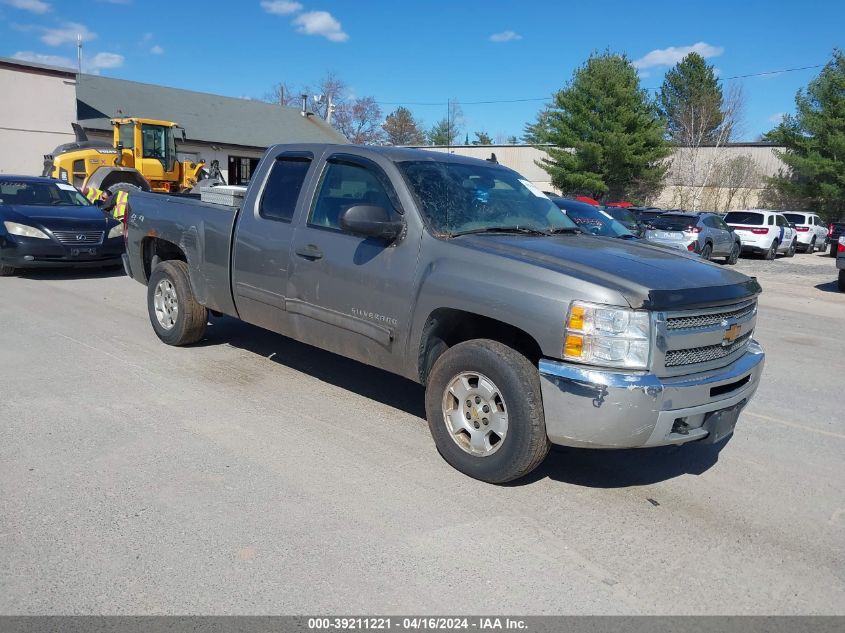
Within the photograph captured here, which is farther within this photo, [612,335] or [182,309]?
[182,309]

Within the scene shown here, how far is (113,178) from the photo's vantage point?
1906 centimetres

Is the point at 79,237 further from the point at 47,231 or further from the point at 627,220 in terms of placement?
the point at 627,220

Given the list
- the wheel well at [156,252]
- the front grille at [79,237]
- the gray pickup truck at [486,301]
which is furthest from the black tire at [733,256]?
the wheel well at [156,252]

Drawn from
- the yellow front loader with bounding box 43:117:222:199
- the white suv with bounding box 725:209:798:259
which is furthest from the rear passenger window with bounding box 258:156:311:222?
the white suv with bounding box 725:209:798:259

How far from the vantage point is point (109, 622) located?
2932 mm

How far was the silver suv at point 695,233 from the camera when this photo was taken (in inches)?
786

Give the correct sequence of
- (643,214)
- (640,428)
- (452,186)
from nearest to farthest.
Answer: (640,428) < (452,186) < (643,214)

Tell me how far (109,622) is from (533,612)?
1.75 m

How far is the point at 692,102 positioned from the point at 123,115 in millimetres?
40520

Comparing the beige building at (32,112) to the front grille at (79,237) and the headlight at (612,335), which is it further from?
the headlight at (612,335)

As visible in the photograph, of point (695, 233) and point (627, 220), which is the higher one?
point (627, 220)

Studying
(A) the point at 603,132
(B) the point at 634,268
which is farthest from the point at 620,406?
(A) the point at 603,132

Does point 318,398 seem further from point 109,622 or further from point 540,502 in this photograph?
point 109,622

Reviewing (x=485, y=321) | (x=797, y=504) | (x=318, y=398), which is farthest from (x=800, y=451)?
(x=318, y=398)
